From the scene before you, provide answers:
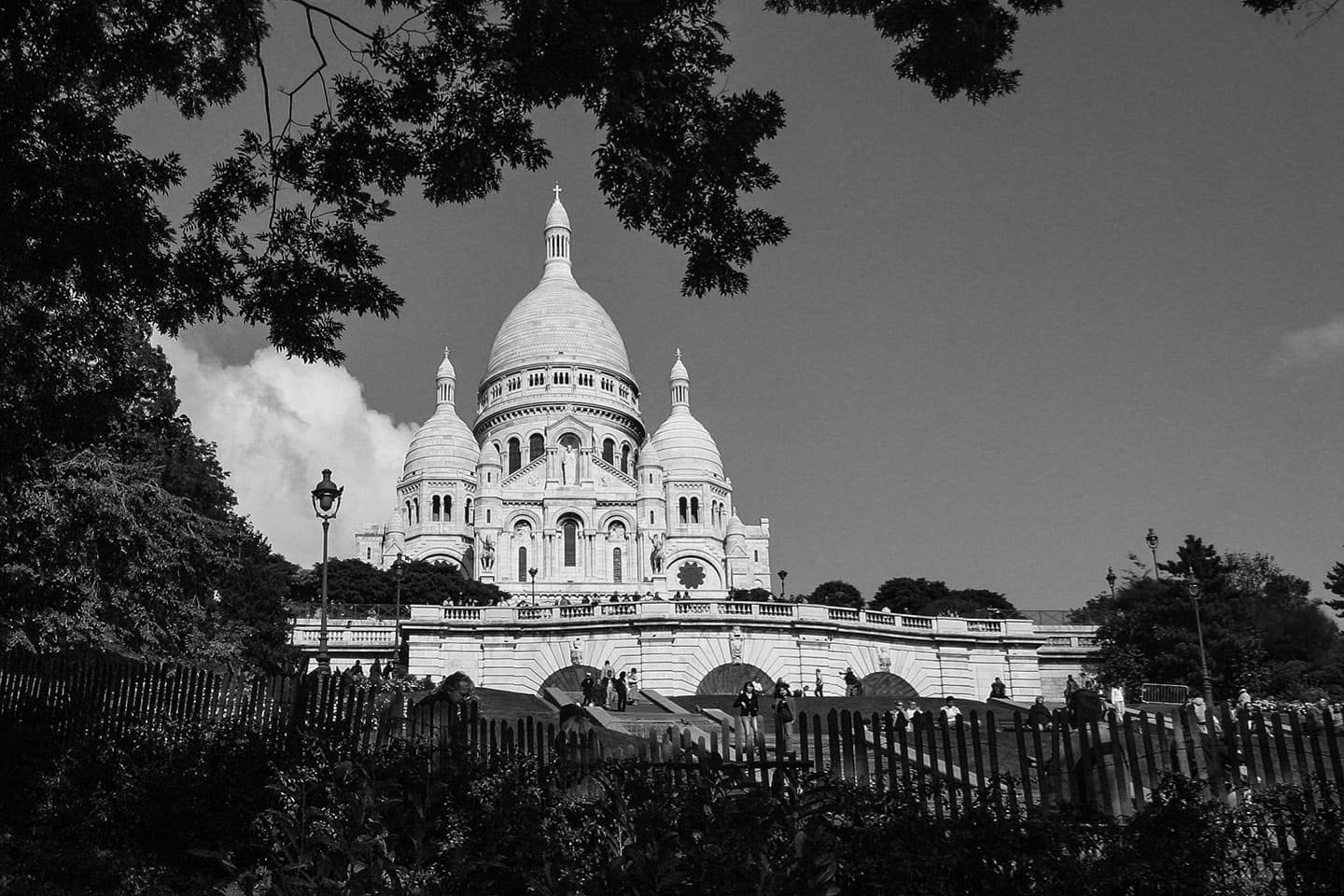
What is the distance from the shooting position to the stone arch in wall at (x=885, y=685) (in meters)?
46.1

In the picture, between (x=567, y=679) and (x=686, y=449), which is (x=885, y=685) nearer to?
(x=567, y=679)

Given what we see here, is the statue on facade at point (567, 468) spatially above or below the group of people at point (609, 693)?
above

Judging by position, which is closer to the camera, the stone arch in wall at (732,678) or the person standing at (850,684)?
the person standing at (850,684)

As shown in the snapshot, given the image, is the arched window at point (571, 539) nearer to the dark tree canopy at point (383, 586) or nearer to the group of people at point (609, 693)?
the dark tree canopy at point (383, 586)

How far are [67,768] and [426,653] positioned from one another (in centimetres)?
3233

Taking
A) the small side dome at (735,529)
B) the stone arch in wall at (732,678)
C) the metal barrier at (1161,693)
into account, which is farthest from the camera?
the small side dome at (735,529)

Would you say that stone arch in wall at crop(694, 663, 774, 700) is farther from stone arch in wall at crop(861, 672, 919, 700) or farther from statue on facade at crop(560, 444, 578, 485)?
statue on facade at crop(560, 444, 578, 485)

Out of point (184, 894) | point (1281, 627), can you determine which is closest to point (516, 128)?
point (184, 894)

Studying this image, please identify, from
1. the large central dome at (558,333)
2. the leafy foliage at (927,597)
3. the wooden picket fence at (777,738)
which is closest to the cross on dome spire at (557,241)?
the large central dome at (558,333)

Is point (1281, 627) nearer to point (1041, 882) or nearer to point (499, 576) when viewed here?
point (1041, 882)

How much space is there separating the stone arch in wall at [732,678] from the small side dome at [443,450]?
59802mm

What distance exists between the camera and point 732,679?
44.2 m

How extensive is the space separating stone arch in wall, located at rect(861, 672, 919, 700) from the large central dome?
65309mm

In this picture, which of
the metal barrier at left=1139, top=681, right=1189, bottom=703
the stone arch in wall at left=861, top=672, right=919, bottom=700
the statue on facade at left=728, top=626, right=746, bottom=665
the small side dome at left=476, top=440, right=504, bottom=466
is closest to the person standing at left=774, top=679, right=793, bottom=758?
the statue on facade at left=728, top=626, right=746, bottom=665
